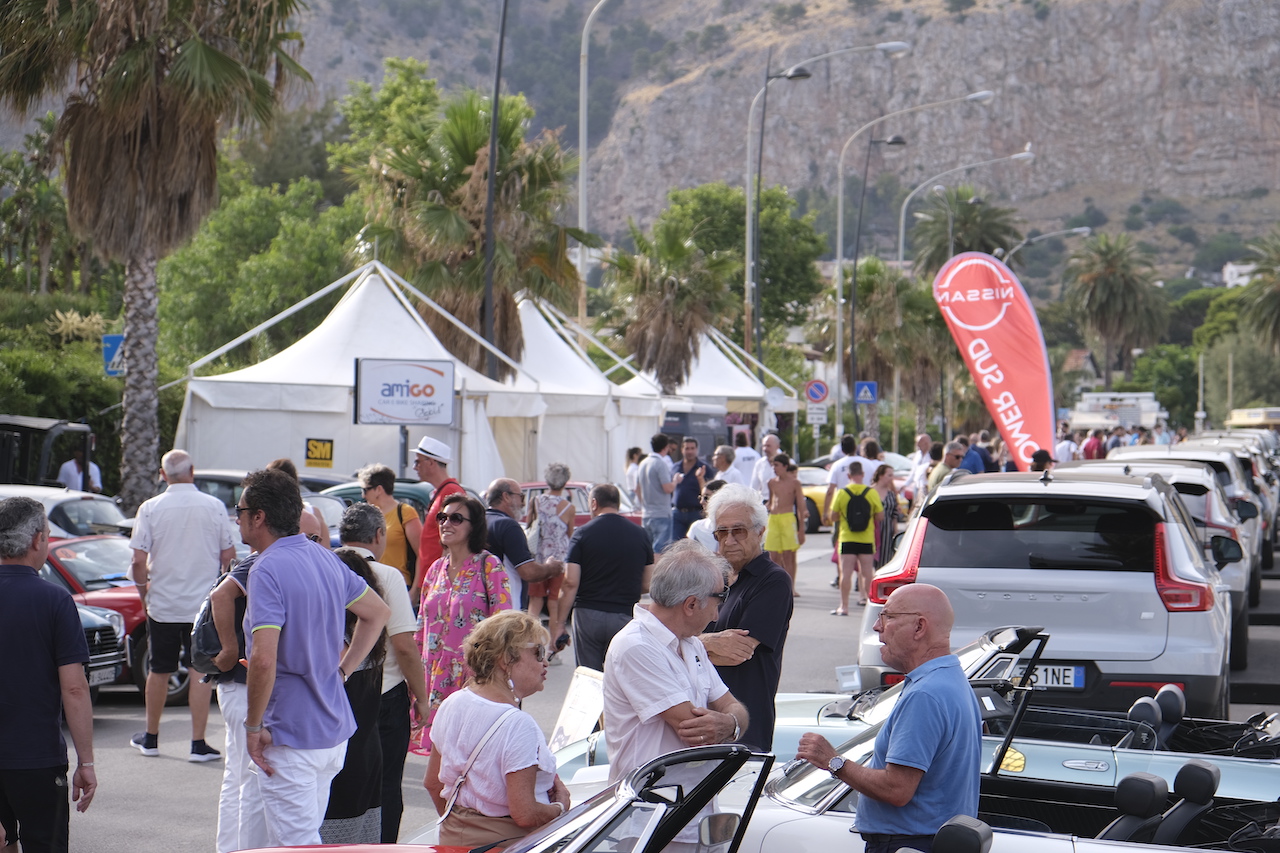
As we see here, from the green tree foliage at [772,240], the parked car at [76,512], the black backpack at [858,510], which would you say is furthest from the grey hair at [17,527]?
the green tree foliage at [772,240]

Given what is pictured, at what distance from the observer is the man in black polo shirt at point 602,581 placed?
26.8 feet

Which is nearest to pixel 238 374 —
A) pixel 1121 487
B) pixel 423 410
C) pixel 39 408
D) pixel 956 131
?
pixel 423 410

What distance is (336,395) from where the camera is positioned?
21.0 metres

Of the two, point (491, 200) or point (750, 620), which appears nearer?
point (750, 620)

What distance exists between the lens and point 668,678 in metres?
4.18

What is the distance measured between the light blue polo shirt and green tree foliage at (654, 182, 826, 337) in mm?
65074

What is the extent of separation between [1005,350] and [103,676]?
1242cm

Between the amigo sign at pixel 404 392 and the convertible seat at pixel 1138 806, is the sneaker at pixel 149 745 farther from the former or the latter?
the amigo sign at pixel 404 392

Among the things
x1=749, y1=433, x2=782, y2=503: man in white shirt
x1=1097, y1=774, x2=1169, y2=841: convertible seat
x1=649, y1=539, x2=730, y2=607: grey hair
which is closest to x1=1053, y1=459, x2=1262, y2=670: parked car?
x1=749, y1=433, x2=782, y2=503: man in white shirt

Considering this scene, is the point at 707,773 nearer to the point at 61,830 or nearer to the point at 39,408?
the point at 61,830

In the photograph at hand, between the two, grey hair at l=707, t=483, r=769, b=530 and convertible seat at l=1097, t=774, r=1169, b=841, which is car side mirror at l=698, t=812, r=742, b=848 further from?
grey hair at l=707, t=483, r=769, b=530

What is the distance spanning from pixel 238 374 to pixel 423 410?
12.5ft

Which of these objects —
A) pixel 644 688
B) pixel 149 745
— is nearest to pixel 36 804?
pixel 644 688

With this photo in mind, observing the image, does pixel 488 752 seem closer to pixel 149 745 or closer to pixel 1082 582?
pixel 1082 582
